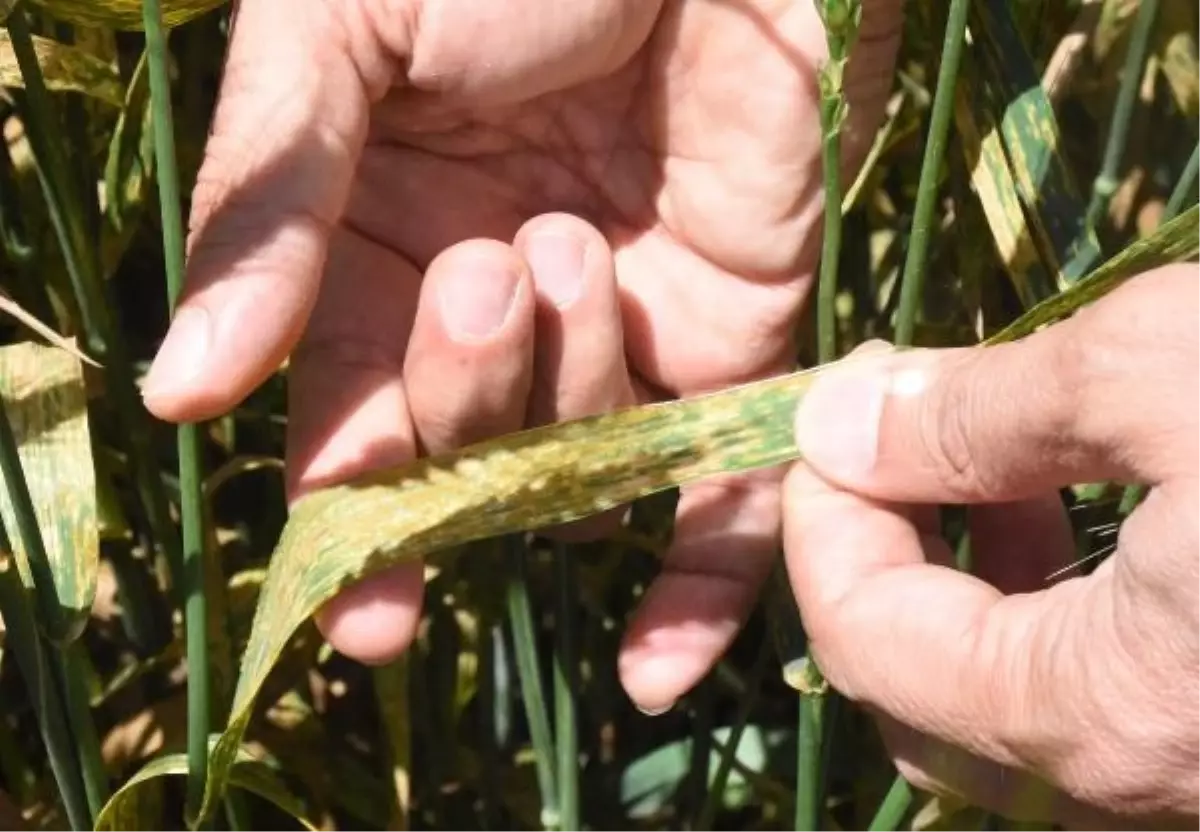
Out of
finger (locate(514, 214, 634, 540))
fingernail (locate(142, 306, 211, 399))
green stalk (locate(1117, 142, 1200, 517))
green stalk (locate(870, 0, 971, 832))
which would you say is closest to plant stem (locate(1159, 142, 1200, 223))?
green stalk (locate(1117, 142, 1200, 517))

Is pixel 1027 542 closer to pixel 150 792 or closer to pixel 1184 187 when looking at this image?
pixel 1184 187

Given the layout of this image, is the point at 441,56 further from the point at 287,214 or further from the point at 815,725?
the point at 815,725

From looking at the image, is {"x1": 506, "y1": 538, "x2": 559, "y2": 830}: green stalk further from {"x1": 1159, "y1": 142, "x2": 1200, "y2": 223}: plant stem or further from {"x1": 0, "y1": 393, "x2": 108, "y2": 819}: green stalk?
{"x1": 1159, "y1": 142, "x2": 1200, "y2": 223}: plant stem

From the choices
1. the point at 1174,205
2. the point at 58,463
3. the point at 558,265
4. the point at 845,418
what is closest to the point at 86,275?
the point at 58,463

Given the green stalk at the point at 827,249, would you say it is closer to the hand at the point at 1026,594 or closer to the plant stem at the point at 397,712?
the hand at the point at 1026,594

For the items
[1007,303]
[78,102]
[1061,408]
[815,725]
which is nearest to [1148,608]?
[1061,408]
